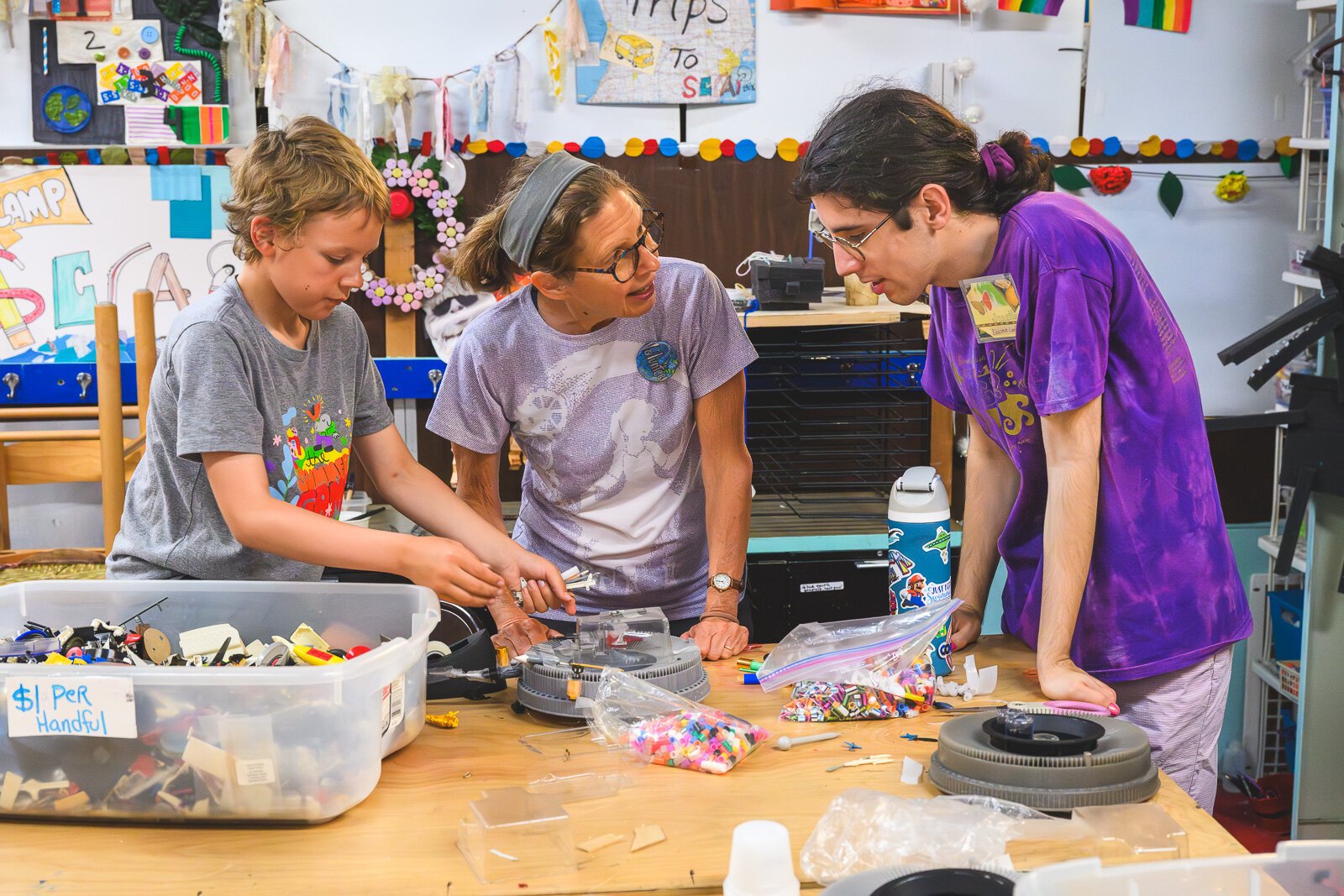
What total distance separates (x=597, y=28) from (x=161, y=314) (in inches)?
54.1

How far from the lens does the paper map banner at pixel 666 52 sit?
3.05 m

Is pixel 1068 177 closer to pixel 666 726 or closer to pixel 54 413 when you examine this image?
pixel 666 726

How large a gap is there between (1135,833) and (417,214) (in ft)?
8.31

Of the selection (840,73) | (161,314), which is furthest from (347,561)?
(840,73)

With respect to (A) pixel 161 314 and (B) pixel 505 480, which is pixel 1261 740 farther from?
(A) pixel 161 314

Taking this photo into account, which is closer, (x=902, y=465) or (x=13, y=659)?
(x=13, y=659)

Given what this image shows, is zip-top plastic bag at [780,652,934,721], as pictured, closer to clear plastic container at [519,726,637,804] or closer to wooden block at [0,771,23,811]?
clear plastic container at [519,726,637,804]

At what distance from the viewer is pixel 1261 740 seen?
3.21 m

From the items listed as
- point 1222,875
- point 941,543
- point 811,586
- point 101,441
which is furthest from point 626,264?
point 101,441

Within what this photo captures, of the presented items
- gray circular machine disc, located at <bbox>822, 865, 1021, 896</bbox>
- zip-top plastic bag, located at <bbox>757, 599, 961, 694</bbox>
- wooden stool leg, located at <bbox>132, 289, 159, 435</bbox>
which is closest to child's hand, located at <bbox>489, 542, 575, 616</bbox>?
zip-top plastic bag, located at <bbox>757, 599, 961, 694</bbox>

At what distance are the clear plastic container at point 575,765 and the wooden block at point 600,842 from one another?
0.08 metres

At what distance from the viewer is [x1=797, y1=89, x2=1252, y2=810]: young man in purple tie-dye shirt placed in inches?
52.4

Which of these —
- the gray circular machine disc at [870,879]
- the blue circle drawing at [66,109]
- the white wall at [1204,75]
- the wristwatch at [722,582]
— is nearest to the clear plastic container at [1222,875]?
the gray circular machine disc at [870,879]

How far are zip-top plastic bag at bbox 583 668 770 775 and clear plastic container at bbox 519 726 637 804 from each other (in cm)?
2
